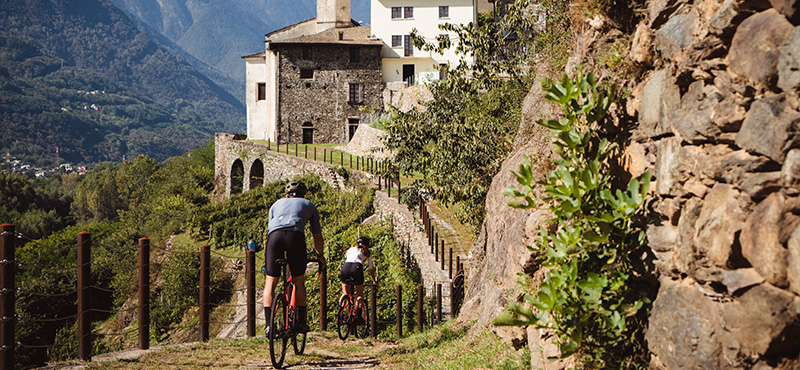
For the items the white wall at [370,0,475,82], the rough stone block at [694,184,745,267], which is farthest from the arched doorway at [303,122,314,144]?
the rough stone block at [694,184,745,267]

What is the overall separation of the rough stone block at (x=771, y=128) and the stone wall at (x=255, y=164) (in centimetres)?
3193

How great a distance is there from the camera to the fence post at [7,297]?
20.6 ft

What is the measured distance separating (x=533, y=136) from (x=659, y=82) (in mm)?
2816

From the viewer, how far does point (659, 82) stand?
14.1 feet

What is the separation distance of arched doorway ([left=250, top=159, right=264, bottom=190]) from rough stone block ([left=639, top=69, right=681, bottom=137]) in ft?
150

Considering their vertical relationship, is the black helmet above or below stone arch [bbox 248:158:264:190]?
below

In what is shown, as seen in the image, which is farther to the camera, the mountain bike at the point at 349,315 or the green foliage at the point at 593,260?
the mountain bike at the point at 349,315

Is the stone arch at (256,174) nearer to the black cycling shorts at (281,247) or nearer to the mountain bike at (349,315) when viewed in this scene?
the mountain bike at (349,315)

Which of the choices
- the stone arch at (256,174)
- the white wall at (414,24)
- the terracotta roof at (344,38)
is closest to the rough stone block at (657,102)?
the stone arch at (256,174)

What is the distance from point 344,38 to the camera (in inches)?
2109

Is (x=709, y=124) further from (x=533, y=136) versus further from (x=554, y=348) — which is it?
(x=533, y=136)

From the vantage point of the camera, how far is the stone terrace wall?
10.1 feet

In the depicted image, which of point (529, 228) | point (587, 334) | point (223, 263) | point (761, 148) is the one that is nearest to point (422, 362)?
point (529, 228)

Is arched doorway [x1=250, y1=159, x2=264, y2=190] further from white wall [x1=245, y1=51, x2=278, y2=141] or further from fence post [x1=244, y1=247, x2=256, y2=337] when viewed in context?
fence post [x1=244, y1=247, x2=256, y2=337]
